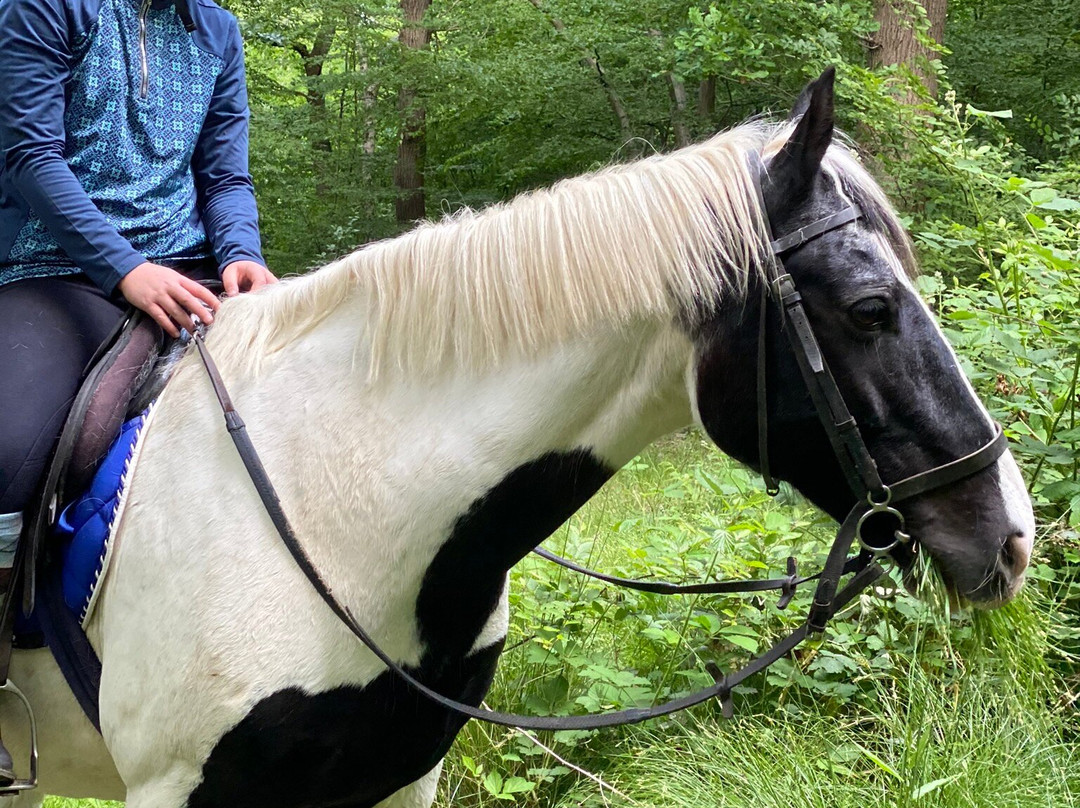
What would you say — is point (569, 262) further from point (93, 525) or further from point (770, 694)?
point (770, 694)

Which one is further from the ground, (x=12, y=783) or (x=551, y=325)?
(x=551, y=325)

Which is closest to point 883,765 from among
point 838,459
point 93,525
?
point 838,459

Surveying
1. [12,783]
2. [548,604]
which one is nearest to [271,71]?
[548,604]

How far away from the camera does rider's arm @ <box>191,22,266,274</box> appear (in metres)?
2.47

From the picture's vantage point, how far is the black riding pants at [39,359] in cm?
193

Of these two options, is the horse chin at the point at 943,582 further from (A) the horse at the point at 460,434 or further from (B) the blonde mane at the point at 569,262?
(B) the blonde mane at the point at 569,262

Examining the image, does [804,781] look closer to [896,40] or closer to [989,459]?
[989,459]

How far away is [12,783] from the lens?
2.13m

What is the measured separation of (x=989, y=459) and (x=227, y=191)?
1.97 meters

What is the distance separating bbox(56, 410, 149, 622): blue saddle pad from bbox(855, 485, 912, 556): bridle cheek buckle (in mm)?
1466

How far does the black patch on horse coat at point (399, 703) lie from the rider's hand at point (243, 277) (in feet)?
3.14

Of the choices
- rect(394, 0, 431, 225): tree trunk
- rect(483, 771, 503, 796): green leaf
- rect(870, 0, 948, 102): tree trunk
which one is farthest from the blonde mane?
rect(394, 0, 431, 225): tree trunk

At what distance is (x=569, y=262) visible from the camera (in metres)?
1.72

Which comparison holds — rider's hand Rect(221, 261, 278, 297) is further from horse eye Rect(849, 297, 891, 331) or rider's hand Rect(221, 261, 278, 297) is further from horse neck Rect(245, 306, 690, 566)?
horse eye Rect(849, 297, 891, 331)
